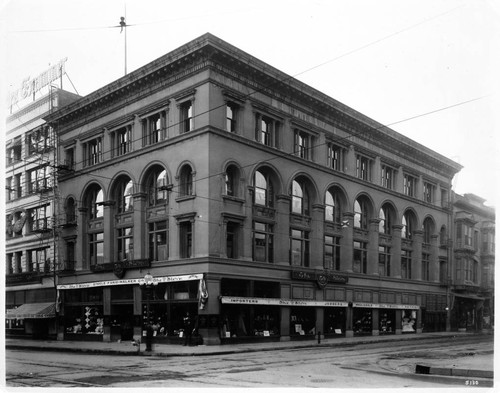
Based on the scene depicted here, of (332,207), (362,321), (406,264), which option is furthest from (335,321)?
(406,264)

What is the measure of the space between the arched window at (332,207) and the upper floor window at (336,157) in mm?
1970

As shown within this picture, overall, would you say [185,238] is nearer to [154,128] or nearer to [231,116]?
[154,128]

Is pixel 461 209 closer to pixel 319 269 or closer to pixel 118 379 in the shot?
pixel 319 269

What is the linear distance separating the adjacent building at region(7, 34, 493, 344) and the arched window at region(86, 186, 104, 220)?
17 cm

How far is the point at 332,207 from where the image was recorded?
147 feet

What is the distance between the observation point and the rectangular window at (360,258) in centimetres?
4663

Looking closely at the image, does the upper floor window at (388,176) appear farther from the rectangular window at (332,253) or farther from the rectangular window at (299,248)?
the rectangular window at (299,248)

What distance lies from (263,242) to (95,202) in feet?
42.8

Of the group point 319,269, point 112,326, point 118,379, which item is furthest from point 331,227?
point 118,379

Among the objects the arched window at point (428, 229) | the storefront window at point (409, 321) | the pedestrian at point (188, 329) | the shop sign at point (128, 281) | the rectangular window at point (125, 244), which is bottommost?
the storefront window at point (409, 321)

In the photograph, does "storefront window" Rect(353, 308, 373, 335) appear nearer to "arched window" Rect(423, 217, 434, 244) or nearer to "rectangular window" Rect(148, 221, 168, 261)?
"arched window" Rect(423, 217, 434, 244)

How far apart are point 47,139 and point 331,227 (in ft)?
75.5

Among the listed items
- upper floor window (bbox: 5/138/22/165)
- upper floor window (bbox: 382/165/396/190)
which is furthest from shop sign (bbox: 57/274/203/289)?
upper floor window (bbox: 382/165/396/190)

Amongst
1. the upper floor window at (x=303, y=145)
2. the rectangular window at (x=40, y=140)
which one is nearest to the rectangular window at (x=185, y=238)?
the upper floor window at (x=303, y=145)
